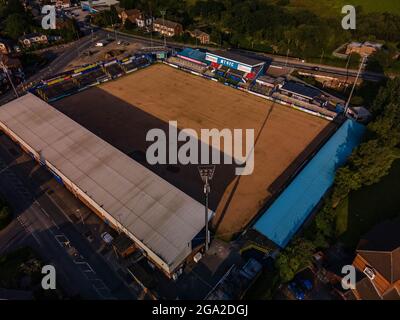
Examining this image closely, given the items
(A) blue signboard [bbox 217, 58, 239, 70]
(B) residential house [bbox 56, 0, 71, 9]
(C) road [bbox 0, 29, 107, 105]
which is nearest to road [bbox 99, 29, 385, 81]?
(C) road [bbox 0, 29, 107, 105]

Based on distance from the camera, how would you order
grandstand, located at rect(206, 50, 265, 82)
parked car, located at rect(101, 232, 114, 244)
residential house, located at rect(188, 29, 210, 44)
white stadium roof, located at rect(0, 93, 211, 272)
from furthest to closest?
residential house, located at rect(188, 29, 210, 44) → grandstand, located at rect(206, 50, 265, 82) → parked car, located at rect(101, 232, 114, 244) → white stadium roof, located at rect(0, 93, 211, 272)

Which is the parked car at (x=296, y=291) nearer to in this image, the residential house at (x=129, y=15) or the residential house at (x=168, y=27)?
the residential house at (x=168, y=27)

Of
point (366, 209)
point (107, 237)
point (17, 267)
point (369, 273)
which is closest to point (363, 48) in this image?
point (366, 209)

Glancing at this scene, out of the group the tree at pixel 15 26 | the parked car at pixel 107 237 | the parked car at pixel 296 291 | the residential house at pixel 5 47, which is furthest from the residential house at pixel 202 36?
the parked car at pixel 296 291

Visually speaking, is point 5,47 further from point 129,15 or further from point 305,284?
point 305,284

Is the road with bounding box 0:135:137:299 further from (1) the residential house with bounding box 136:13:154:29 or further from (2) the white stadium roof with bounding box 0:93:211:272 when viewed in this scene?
(1) the residential house with bounding box 136:13:154:29

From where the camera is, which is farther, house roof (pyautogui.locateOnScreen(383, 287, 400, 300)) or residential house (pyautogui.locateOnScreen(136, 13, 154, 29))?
residential house (pyautogui.locateOnScreen(136, 13, 154, 29))
